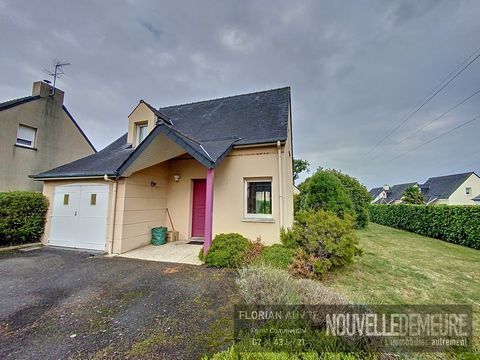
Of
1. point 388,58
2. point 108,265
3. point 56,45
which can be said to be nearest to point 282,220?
point 108,265

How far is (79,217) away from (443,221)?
1733 centimetres

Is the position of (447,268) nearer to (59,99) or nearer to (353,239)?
(353,239)

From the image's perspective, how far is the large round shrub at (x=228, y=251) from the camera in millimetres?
5793

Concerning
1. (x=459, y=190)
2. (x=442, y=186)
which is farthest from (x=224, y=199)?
(x=442, y=186)

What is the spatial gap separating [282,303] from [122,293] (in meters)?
3.47

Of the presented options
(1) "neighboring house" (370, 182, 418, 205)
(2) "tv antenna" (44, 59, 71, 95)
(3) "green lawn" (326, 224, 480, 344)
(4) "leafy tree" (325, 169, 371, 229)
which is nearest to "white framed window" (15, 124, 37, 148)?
(2) "tv antenna" (44, 59, 71, 95)

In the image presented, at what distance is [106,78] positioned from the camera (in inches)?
413

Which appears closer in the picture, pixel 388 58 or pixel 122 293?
pixel 122 293

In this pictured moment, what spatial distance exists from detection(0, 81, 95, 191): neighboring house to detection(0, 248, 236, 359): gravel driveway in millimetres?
5755

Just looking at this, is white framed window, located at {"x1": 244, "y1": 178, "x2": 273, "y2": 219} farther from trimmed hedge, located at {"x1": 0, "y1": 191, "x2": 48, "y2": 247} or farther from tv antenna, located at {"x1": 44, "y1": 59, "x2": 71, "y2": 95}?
tv antenna, located at {"x1": 44, "y1": 59, "x2": 71, "y2": 95}

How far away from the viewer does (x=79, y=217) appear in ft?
25.6

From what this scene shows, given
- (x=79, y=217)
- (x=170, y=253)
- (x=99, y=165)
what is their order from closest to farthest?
(x=170, y=253) → (x=79, y=217) → (x=99, y=165)

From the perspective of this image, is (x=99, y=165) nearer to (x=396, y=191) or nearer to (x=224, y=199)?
(x=224, y=199)

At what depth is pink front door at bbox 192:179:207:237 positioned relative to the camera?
28.8 ft
